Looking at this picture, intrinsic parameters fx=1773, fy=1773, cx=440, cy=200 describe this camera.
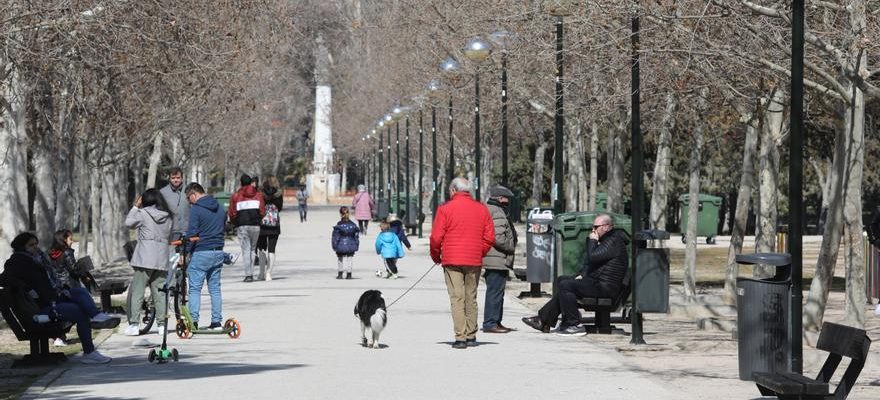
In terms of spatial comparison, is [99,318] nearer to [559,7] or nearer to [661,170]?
[559,7]

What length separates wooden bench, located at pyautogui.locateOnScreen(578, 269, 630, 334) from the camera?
18577mm

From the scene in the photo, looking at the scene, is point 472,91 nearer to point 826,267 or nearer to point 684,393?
point 826,267

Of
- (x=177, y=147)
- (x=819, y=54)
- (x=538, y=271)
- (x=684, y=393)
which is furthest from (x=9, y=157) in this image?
(x=177, y=147)

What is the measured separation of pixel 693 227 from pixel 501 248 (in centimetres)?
1037

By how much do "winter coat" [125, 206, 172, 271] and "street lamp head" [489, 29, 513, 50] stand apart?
1208 centimetres

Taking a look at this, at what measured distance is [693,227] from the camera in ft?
92.9

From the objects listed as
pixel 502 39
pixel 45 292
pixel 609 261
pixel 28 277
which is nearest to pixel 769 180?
pixel 609 261

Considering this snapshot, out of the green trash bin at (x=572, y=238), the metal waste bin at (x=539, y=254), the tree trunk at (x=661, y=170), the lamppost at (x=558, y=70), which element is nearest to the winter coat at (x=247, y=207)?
the lamppost at (x=558, y=70)

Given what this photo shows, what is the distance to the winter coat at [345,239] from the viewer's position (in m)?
30.0

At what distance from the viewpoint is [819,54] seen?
20.3m

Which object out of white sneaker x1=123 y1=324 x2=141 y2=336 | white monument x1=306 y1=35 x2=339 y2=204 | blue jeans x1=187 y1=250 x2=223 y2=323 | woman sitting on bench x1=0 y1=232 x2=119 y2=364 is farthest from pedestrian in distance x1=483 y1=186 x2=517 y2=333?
white monument x1=306 y1=35 x2=339 y2=204

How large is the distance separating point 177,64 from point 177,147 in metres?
40.0

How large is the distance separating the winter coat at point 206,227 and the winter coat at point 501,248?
9.33 ft

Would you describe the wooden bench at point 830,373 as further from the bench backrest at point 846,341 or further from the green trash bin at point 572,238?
the green trash bin at point 572,238
